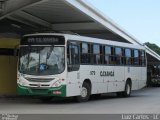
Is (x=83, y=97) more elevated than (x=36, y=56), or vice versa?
(x=36, y=56)

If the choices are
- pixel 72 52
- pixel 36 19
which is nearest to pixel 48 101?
pixel 72 52

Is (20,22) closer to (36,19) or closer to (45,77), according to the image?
(36,19)

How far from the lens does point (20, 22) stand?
1183 inches

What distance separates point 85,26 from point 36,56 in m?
11.0

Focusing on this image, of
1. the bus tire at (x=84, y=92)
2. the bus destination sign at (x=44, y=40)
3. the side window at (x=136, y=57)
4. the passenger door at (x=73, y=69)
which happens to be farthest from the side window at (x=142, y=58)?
the bus destination sign at (x=44, y=40)

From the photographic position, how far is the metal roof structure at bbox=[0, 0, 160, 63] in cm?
2359

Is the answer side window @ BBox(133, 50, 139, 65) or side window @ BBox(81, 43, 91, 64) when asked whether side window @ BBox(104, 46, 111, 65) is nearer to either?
side window @ BBox(81, 43, 91, 64)

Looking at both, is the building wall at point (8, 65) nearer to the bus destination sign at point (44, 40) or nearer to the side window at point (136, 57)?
the bus destination sign at point (44, 40)

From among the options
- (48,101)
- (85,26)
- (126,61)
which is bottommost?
(48,101)

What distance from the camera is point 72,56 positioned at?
68.5ft

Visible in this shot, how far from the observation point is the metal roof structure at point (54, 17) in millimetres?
23594

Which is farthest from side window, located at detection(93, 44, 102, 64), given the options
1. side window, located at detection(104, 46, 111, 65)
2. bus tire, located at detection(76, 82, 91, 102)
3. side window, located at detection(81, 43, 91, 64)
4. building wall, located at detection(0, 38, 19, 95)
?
building wall, located at detection(0, 38, 19, 95)

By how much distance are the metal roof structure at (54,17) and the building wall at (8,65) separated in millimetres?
1416

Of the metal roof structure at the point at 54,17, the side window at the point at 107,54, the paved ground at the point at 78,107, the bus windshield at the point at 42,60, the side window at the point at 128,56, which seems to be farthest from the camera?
the side window at the point at 128,56
